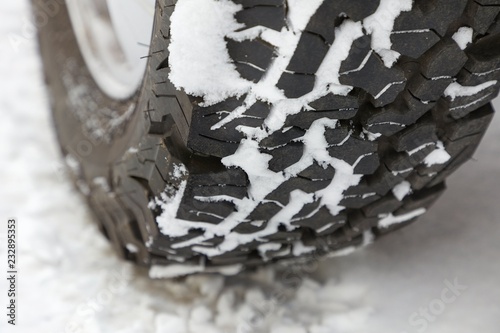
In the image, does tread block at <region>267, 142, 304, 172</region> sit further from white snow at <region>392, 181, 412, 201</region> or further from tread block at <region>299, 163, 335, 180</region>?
white snow at <region>392, 181, 412, 201</region>

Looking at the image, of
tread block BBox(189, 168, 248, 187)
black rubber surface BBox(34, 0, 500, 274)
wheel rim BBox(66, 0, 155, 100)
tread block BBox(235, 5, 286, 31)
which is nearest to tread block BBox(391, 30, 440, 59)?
black rubber surface BBox(34, 0, 500, 274)

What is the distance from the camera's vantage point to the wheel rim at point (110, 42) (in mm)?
1088

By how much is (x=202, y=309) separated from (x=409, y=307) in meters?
0.35

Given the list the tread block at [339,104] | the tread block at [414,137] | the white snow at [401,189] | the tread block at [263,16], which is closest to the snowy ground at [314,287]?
the white snow at [401,189]

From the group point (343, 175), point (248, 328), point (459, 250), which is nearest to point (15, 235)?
point (248, 328)

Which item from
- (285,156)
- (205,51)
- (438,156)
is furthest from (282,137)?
(438,156)

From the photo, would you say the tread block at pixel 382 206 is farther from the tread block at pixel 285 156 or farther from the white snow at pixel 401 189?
the tread block at pixel 285 156

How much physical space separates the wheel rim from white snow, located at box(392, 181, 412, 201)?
47 cm

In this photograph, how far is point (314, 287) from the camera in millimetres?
1092

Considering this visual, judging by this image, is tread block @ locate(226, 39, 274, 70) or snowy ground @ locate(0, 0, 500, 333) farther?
snowy ground @ locate(0, 0, 500, 333)

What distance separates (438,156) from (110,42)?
2.57ft

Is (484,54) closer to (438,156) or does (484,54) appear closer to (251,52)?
(438,156)

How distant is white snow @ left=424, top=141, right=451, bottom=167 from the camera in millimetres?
802

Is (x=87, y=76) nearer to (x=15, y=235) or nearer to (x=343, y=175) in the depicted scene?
(x=15, y=235)
